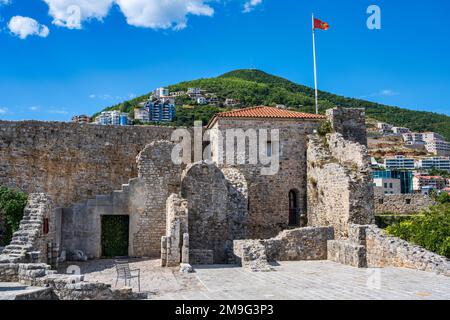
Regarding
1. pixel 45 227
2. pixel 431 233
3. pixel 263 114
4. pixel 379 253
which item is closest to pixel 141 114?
pixel 263 114

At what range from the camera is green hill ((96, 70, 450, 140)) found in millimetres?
60938

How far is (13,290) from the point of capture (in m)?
10.7

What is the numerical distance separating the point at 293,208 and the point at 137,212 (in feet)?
30.4

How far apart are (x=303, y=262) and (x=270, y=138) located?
8313 mm

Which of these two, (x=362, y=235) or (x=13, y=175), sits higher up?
(x=13, y=175)

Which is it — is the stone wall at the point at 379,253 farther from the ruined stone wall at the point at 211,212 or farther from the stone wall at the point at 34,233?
the stone wall at the point at 34,233

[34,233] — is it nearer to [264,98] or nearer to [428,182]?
[264,98]

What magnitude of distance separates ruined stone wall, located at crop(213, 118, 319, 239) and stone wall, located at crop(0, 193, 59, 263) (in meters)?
9.40

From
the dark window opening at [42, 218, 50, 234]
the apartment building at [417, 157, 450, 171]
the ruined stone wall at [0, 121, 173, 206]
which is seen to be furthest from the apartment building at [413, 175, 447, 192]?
the dark window opening at [42, 218, 50, 234]

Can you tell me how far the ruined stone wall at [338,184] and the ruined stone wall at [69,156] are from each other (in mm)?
8250
